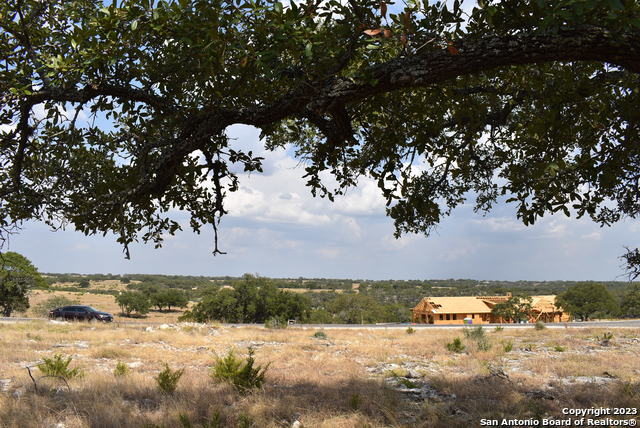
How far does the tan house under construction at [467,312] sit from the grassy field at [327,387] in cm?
3967

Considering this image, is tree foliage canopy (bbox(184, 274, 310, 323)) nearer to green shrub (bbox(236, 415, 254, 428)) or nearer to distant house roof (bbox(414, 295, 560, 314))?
distant house roof (bbox(414, 295, 560, 314))

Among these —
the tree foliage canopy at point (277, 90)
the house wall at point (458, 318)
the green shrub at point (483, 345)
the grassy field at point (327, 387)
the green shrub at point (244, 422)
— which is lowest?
the house wall at point (458, 318)

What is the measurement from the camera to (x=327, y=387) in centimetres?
966

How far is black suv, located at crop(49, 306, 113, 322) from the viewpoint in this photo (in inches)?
1353

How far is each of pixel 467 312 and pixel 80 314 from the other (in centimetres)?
4392

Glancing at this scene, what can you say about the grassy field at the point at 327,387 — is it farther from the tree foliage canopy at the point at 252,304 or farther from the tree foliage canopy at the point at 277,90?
the tree foliage canopy at the point at 252,304

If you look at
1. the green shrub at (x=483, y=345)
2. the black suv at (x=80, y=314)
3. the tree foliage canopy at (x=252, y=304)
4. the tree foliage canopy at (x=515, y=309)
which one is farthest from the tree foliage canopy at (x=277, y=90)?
the tree foliage canopy at (x=515, y=309)

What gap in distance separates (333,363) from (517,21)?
38.5 ft

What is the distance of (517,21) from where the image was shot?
139 inches

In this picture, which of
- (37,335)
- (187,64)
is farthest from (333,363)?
(37,335)

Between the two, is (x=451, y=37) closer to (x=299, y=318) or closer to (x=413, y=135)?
(x=413, y=135)

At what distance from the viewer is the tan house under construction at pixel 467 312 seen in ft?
184

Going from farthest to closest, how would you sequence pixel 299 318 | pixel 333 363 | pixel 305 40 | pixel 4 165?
pixel 299 318, pixel 333 363, pixel 4 165, pixel 305 40

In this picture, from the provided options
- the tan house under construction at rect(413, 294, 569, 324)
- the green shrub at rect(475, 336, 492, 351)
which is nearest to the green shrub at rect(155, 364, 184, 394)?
the green shrub at rect(475, 336, 492, 351)
